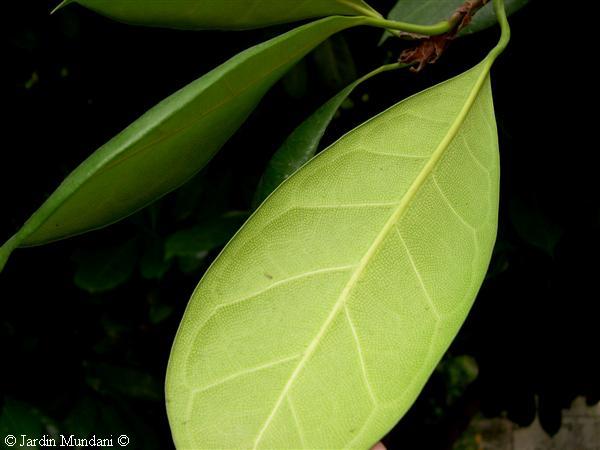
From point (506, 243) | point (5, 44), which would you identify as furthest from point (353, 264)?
point (5, 44)

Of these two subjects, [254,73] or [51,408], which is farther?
[51,408]

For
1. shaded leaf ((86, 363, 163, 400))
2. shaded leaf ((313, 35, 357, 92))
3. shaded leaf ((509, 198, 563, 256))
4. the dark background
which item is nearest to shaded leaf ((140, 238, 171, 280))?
the dark background

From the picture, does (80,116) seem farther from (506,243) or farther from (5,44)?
(506,243)

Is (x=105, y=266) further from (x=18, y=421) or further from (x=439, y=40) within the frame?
(x=439, y=40)

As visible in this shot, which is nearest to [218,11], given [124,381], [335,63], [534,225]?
[335,63]

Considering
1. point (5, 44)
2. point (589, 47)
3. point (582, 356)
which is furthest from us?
point (582, 356)

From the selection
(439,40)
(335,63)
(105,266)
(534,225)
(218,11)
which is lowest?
(534,225)

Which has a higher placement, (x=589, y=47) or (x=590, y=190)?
(x=589, y=47)

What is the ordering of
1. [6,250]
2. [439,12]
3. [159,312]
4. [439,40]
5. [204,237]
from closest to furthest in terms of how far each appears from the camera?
[6,250] → [439,40] → [439,12] → [204,237] → [159,312]

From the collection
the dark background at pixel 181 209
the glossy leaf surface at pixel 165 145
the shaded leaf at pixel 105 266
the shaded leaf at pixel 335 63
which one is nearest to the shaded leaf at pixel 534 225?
the dark background at pixel 181 209
